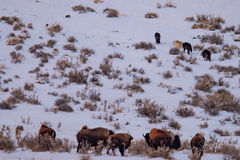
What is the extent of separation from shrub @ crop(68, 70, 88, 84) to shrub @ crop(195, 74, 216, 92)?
3944mm

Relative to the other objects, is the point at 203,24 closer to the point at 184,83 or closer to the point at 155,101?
the point at 184,83

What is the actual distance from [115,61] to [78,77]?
95.4 inches

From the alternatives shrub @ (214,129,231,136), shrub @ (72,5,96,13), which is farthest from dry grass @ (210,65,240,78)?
shrub @ (72,5,96,13)

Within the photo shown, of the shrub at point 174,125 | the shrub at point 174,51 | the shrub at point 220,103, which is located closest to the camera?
the shrub at point 174,125

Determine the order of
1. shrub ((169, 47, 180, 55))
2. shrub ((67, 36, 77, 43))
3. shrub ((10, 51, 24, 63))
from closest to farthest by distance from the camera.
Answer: shrub ((10, 51, 24, 63))
shrub ((169, 47, 180, 55))
shrub ((67, 36, 77, 43))

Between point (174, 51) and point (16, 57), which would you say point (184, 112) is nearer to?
point (174, 51)

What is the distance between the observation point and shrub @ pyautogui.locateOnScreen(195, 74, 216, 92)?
930 centimetres

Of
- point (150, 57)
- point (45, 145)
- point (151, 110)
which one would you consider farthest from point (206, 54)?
point (45, 145)

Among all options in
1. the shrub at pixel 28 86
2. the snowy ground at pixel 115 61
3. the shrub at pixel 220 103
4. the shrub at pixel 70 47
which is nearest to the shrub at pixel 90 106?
the snowy ground at pixel 115 61

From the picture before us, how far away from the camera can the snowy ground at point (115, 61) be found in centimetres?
690

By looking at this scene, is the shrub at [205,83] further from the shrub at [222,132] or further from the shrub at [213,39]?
the shrub at [213,39]

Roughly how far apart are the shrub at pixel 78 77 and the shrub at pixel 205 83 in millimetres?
3944

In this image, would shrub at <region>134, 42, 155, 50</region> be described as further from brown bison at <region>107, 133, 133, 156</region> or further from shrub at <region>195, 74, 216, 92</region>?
brown bison at <region>107, 133, 133, 156</region>

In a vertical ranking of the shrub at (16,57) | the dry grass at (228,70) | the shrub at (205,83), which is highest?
the shrub at (16,57)
